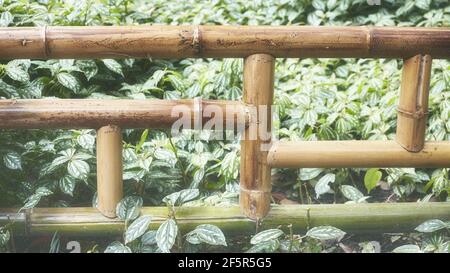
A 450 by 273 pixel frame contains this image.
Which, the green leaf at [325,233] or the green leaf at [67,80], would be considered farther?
the green leaf at [67,80]

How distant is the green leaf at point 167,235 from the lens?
1690 mm

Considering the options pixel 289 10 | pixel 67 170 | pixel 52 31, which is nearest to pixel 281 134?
pixel 67 170

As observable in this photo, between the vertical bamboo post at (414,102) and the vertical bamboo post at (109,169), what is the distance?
2.99 ft

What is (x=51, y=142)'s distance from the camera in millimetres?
2098

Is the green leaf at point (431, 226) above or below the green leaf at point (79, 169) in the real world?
below

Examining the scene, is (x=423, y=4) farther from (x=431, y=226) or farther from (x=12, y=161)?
(x=12, y=161)

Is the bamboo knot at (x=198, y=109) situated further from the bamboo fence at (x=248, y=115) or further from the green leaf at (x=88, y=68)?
the green leaf at (x=88, y=68)

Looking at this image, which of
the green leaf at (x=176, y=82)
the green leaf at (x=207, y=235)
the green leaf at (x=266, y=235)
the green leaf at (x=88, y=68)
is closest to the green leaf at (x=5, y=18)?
the green leaf at (x=88, y=68)

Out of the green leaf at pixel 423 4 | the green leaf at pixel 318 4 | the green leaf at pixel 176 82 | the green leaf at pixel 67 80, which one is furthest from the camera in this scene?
the green leaf at pixel 318 4

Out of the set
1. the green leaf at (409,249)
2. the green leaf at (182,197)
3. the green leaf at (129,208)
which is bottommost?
the green leaf at (409,249)

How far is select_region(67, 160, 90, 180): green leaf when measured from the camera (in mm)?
1870

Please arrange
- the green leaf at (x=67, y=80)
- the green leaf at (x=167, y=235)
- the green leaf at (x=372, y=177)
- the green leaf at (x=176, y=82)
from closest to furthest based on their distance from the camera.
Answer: the green leaf at (x=167, y=235) < the green leaf at (x=372, y=177) < the green leaf at (x=67, y=80) < the green leaf at (x=176, y=82)

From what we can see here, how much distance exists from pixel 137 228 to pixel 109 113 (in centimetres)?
36
